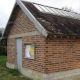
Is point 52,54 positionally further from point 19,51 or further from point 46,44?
point 19,51

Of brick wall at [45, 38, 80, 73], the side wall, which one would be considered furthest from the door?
brick wall at [45, 38, 80, 73]

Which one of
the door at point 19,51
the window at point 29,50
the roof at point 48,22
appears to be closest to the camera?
the roof at point 48,22

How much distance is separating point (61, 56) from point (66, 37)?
3.62 feet

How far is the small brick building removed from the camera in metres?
9.35

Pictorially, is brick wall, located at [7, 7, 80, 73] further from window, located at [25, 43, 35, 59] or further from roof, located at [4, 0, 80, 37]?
roof, located at [4, 0, 80, 37]

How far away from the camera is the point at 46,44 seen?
9.34 meters

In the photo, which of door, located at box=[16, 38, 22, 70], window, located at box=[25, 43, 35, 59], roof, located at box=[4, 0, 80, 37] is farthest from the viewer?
door, located at box=[16, 38, 22, 70]

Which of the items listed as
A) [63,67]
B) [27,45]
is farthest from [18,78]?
[63,67]

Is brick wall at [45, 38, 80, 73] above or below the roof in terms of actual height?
below

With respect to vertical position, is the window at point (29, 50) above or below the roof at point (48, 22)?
below

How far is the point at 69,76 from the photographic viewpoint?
33.5 ft

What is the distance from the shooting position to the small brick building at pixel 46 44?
9352 mm

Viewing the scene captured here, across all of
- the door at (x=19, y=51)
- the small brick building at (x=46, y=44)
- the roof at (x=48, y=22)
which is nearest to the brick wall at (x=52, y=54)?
the small brick building at (x=46, y=44)

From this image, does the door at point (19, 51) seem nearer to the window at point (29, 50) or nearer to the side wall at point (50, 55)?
the side wall at point (50, 55)
